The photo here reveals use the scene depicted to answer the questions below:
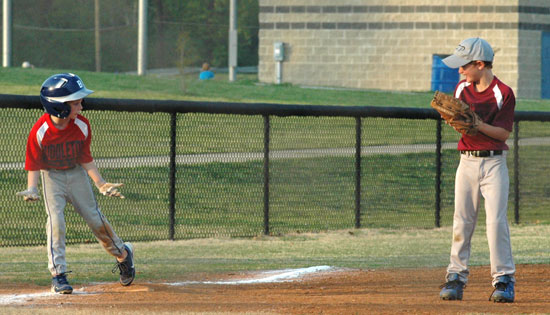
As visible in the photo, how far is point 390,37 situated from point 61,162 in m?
33.3

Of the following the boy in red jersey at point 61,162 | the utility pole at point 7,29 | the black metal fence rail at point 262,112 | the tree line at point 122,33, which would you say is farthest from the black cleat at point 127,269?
the tree line at point 122,33

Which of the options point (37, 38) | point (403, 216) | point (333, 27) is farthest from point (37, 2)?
point (403, 216)

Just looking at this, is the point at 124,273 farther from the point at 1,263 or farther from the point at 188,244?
the point at 188,244

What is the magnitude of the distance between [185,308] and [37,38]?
6463 centimetres

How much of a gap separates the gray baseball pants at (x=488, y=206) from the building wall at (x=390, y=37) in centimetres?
3164

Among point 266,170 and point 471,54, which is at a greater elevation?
point 471,54

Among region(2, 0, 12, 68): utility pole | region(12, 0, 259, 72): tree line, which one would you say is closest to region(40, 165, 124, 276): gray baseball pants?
region(2, 0, 12, 68): utility pole

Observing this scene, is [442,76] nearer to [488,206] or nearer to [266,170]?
[266,170]

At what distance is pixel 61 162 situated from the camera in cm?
667

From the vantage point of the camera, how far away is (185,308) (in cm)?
628

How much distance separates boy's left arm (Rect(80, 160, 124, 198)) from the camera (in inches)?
256

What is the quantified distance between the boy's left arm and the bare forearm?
2521 millimetres

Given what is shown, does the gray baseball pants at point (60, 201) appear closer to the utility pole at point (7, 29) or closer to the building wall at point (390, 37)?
the utility pole at point (7, 29)


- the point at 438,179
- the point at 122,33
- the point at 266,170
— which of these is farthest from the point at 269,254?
the point at 122,33
